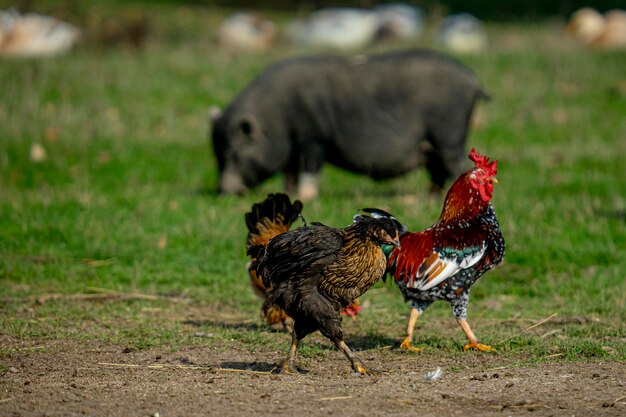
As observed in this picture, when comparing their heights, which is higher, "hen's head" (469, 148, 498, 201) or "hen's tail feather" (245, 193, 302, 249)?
"hen's head" (469, 148, 498, 201)

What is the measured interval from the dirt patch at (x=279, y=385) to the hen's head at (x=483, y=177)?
112 centimetres

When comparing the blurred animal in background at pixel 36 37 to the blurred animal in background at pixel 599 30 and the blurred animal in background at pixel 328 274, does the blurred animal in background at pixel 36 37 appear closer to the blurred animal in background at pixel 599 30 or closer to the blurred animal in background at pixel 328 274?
the blurred animal in background at pixel 599 30

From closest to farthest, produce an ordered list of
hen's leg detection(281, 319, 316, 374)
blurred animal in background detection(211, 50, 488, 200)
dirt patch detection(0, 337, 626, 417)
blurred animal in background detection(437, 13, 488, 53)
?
dirt patch detection(0, 337, 626, 417)
hen's leg detection(281, 319, 316, 374)
blurred animal in background detection(211, 50, 488, 200)
blurred animal in background detection(437, 13, 488, 53)

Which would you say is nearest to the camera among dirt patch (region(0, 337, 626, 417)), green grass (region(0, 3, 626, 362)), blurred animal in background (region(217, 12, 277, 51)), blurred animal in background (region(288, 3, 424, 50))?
dirt patch (region(0, 337, 626, 417))

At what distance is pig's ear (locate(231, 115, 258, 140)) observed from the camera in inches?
536

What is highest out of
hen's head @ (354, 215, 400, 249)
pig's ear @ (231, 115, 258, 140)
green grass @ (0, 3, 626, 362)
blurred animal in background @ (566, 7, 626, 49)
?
blurred animal in background @ (566, 7, 626, 49)

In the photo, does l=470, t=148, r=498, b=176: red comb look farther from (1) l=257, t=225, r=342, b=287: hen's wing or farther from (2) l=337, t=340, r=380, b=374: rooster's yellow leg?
(2) l=337, t=340, r=380, b=374: rooster's yellow leg

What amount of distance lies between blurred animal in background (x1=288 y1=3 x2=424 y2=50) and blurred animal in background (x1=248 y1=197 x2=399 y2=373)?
18155mm

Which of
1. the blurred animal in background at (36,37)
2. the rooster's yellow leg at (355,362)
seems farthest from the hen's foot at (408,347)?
the blurred animal in background at (36,37)

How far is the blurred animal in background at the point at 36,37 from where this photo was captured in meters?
21.2

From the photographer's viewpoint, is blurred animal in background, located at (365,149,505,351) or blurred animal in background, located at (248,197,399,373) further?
blurred animal in background, located at (365,149,505,351)

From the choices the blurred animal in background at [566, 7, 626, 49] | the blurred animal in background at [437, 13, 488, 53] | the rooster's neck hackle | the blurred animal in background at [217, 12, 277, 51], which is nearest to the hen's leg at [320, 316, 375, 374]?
the rooster's neck hackle

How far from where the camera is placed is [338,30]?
26.3 m

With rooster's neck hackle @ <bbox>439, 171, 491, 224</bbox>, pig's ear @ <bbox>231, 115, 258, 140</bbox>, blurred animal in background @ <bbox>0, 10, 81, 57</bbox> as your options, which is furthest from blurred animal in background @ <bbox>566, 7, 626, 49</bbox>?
rooster's neck hackle @ <bbox>439, 171, 491, 224</bbox>
